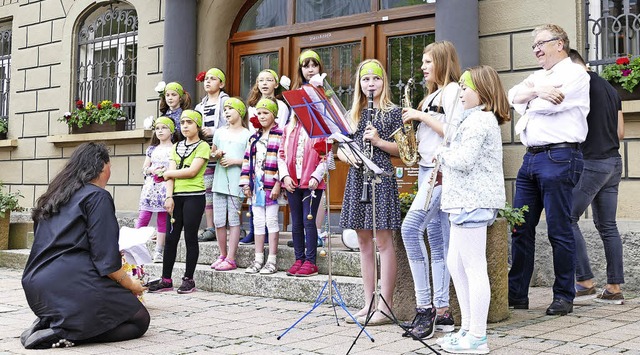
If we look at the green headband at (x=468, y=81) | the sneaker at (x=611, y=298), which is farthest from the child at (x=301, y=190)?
the sneaker at (x=611, y=298)

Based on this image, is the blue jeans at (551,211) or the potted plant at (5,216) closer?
the blue jeans at (551,211)

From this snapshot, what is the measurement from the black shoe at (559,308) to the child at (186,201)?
330cm

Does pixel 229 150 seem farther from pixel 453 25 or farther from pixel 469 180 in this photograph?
pixel 469 180

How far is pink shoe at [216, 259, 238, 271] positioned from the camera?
23.3 feet

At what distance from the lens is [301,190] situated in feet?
21.6

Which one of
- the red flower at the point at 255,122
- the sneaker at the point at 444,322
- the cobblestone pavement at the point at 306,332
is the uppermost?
the red flower at the point at 255,122

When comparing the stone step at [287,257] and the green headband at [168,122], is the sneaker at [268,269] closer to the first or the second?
the stone step at [287,257]

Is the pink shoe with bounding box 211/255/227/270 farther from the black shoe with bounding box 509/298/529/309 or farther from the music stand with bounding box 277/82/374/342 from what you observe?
the black shoe with bounding box 509/298/529/309

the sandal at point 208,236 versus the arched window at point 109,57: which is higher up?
the arched window at point 109,57

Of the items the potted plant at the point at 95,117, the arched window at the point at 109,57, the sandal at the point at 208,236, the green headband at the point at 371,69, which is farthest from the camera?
the arched window at the point at 109,57

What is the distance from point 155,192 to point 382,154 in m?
3.29

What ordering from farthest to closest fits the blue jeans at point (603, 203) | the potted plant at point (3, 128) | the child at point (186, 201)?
1. the potted plant at point (3, 128)
2. the child at point (186, 201)
3. the blue jeans at point (603, 203)

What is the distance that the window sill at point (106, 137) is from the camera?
1017 centimetres

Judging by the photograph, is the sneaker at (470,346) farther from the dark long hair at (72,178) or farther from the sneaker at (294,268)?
the dark long hair at (72,178)
